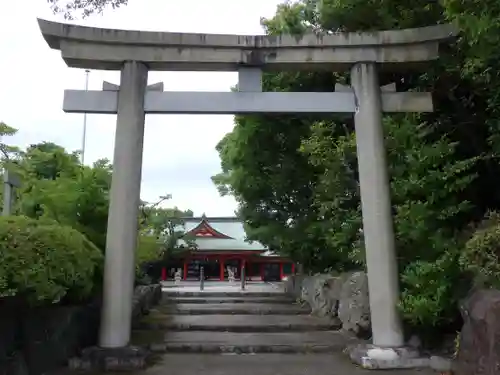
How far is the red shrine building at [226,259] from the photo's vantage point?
33.5 m

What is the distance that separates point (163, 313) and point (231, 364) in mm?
6370

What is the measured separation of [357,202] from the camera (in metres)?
10.4

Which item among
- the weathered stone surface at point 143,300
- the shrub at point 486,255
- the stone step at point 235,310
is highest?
the shrub at point 486,255

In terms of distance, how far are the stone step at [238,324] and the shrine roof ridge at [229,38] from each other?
18.6 feet

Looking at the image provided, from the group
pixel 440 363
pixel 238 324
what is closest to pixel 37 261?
pixel 440 363

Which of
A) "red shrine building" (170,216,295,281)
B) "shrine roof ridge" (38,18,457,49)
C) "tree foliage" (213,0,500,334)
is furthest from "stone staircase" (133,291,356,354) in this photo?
"red shrine building" (170,216,295,281)

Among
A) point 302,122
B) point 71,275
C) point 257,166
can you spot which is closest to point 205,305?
point 257,166

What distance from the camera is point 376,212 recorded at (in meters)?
7.67

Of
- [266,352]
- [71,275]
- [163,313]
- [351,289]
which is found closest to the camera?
[71,275]

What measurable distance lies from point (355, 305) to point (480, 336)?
4.29 m

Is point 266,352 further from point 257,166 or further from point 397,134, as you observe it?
point 257,166

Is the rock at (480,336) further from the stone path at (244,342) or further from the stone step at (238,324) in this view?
the stone step at (238,324)

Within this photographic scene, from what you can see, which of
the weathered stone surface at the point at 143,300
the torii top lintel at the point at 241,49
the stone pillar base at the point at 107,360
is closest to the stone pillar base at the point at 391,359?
the stone pillar base at the point at 107,360

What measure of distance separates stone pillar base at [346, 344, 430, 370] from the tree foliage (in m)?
→ 0.45
